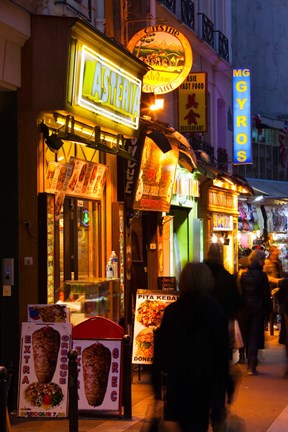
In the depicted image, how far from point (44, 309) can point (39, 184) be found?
1.78m

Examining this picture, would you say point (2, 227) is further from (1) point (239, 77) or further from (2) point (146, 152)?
(1) point (239, 77)

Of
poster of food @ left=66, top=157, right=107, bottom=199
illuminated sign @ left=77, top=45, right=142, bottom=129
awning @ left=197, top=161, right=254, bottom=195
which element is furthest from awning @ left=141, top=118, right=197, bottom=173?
awning @ left=197, top=161, right=254, bottom=195

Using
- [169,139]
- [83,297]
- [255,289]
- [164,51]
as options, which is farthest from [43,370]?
[164,51]

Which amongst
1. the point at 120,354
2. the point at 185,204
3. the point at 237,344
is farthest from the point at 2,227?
the point at 185,204

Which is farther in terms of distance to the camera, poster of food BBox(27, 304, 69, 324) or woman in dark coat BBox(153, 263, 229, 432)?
poster of food BBox(27, 304, 69, 324)

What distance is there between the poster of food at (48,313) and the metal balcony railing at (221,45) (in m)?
16.2

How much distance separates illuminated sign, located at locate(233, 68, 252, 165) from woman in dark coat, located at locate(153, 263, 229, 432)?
65.0 feet

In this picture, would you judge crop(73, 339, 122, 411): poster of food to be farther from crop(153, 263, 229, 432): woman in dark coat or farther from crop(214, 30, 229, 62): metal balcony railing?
crop(214, 30, 229, 62): metal balcony railing

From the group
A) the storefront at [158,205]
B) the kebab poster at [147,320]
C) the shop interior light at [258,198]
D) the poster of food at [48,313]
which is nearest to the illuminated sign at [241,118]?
the shop interior light at [258,198]

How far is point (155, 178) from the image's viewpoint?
17078 millimetres

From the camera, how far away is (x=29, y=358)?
1073 cm

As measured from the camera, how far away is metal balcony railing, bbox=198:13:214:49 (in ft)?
78.7

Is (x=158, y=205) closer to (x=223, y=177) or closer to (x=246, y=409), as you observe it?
(x=223, y=177)

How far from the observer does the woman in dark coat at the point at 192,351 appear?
22.7 ft
